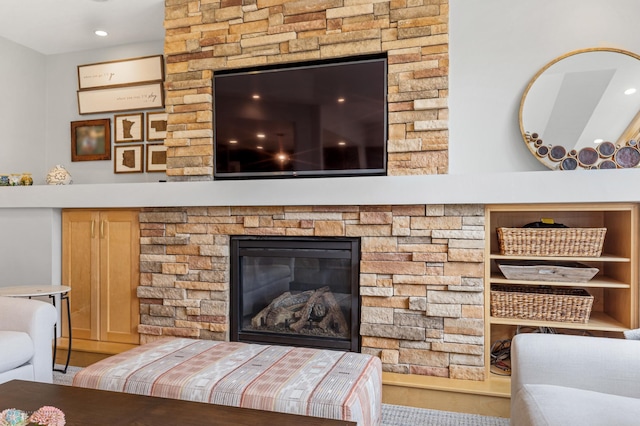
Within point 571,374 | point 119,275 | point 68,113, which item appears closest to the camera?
point 571,374

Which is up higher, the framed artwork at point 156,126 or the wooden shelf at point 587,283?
the framed artwork at point 156,126

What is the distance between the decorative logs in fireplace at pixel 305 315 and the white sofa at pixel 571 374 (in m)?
1.27

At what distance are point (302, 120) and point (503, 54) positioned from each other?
1.33 meters

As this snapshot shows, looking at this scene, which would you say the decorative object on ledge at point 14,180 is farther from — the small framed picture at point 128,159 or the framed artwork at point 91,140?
the small framed picture at point 128,159

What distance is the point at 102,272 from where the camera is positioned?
3133 millimetres

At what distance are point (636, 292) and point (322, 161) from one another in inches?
72.7

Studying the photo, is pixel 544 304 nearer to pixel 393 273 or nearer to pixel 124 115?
pixel 393 273

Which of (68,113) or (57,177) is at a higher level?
(68,113)

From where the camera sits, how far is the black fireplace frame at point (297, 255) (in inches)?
104

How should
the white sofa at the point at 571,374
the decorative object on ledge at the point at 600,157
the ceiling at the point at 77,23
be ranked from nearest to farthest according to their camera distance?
the white sofa at the point at 571,374 → the decorative object on ledge at the point at 600,157 → the ceiling at the point at 77,23

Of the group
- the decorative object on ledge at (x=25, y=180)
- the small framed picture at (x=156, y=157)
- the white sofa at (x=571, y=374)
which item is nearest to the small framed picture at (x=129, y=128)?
the small framed picture at (x=156, y=157)

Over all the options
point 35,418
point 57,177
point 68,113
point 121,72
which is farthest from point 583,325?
point 68,113

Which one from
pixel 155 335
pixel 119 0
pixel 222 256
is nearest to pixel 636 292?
pixel 222 256

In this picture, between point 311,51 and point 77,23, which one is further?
point 77,23
